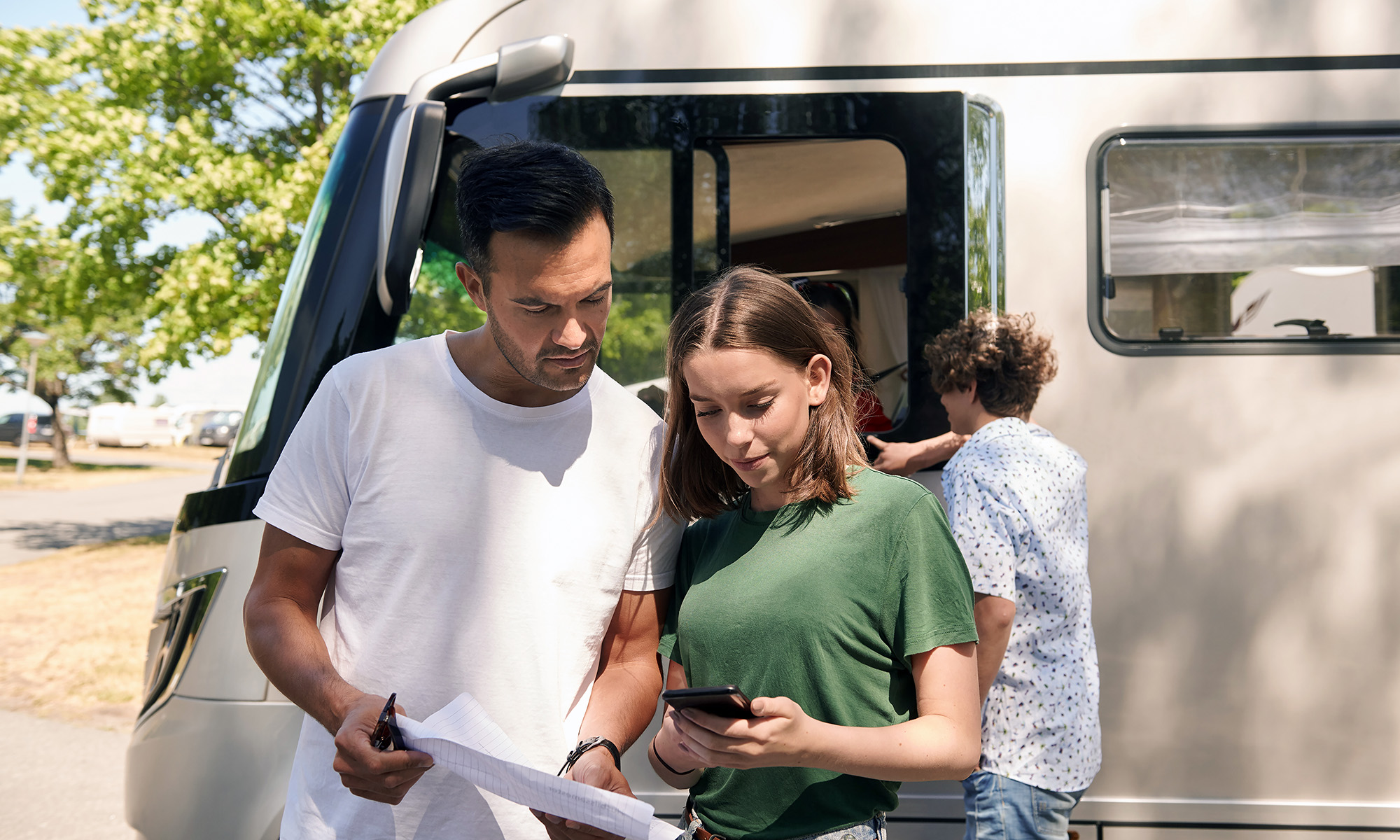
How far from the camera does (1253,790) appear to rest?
268 centimetres

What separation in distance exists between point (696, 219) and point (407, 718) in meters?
1.80

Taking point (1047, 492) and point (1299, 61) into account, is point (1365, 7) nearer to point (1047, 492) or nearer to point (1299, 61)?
point (1299, 61)

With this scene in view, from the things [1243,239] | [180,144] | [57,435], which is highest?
[180,144]

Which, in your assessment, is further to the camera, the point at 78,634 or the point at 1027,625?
the point at 78,634

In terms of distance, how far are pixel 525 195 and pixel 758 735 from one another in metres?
0.96

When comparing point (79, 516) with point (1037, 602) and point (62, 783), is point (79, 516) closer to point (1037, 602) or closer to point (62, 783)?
point (62, 783)

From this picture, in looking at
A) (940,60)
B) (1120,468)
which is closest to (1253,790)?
(1120,468)

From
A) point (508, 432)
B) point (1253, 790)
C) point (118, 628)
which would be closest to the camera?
point (508, 432)

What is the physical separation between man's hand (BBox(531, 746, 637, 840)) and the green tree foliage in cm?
861

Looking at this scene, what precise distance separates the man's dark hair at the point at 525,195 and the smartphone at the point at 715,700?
79 cm

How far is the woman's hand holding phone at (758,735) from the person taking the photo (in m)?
1.33

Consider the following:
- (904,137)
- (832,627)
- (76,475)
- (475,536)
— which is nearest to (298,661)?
(475,536)

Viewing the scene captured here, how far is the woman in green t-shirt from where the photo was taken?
146 cm

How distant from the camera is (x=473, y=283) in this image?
5.68ft
